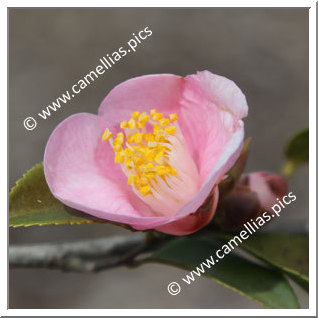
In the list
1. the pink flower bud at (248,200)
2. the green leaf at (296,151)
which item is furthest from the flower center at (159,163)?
the green leaf at (296,151)

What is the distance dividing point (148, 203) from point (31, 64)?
8.68ft

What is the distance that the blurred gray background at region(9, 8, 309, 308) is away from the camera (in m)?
2.88

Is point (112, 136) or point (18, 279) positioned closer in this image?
point (112, 136)

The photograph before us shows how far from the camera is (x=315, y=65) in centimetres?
108

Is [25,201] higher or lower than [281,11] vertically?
lower

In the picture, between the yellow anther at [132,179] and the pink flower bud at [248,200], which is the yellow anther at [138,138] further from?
the pink flower bud at [248,200]

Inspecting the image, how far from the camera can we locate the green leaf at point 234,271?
35.9 inches

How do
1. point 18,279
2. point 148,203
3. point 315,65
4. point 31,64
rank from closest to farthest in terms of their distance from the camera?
point 148,203 → point 315,65 → point 18,279 → point 31,64

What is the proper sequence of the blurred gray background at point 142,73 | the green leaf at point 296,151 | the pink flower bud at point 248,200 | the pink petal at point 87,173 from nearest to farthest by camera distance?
the pink petal at point 87,173 → the pink flower bud at point 248,200 → the green leaf at point 296,151 → the blurred gray background at point 142,73

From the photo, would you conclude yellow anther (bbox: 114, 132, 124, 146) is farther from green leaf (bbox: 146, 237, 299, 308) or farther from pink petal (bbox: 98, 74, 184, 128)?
green leaf (bbox: 146, 237, 299, 308)

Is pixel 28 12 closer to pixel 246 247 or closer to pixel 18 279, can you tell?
pixel 18 279

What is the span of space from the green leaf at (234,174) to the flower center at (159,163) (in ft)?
0.22

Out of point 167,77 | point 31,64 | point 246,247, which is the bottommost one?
point 246,247

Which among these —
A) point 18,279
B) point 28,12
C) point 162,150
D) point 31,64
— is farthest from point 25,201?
point 28,12
